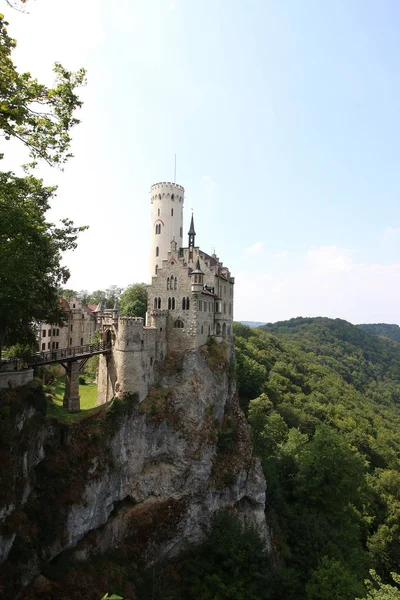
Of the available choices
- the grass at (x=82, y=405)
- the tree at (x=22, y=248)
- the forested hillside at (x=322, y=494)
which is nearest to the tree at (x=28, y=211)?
the tree at (x=22, y=248)

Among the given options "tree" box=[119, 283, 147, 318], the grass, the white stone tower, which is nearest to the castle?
the white stone tower

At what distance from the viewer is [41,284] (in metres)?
26.7

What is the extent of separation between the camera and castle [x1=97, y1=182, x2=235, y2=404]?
112 ft

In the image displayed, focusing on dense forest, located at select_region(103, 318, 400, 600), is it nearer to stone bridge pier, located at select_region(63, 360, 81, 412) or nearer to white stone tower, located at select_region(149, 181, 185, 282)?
stone bridge pier, located at select_region(63, 360, 81, 412)

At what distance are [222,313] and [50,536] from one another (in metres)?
28.7

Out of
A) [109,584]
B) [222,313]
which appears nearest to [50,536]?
[109,584]

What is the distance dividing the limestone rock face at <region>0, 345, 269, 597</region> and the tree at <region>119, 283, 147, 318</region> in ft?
59.0

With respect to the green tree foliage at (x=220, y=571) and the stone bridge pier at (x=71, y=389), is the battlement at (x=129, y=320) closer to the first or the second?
the stone bridge pier at (x=71, y=389)

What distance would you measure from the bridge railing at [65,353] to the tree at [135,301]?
64.9 ft

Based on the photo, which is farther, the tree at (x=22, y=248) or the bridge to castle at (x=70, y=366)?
the bridge to castle at (x=70, y=366)

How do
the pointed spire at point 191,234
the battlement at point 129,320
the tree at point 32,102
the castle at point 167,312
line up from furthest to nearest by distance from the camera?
the pointed spire at point 191,234
the castle at point 167,312
the battlement at point 129,320
the tree at point 32,102

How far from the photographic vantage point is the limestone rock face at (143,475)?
80.1 feet

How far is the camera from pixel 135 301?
57.0 metres

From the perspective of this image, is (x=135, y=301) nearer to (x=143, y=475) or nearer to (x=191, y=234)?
(x=191, y=234)
